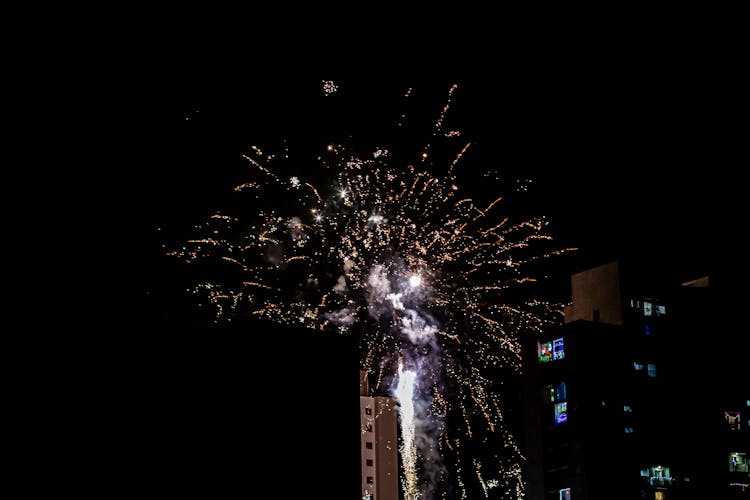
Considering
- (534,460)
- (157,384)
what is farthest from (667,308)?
(157,384)

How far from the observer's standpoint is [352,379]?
43.1 ft

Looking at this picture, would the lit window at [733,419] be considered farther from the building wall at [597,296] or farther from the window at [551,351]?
the window at [551,351]

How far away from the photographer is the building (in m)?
39.6

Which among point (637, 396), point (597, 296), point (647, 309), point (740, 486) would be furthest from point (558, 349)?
point (740, 486)

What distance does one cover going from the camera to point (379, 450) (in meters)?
17.8

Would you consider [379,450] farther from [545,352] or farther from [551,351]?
[545,352]

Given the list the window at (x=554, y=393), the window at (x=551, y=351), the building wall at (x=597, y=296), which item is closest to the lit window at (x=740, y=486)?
the window at (x=554, y=393)

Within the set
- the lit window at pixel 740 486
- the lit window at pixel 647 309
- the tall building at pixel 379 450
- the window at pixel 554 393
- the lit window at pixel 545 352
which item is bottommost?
the lit window at pixel 740 486

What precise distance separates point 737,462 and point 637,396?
6.44 meters

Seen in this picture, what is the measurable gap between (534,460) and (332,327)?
24.7m

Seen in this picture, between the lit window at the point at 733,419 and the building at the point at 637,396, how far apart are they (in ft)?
0.18

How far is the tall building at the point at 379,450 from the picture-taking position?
17719 mm

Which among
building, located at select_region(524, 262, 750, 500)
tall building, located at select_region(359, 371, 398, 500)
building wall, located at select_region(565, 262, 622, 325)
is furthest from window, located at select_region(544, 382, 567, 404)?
tall building, located at select_region(359, 371, 398, 500)

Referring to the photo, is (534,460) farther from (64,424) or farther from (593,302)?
(64,424)
